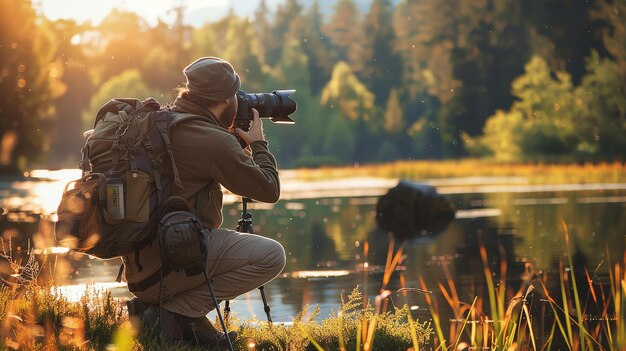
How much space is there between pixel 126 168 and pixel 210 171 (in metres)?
0.38

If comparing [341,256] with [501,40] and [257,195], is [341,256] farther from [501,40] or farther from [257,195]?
[501,40]

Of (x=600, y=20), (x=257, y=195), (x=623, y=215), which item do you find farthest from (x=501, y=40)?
(x=257, y=195)

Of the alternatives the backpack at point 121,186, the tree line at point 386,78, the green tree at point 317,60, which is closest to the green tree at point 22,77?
the tree line at point 386,78

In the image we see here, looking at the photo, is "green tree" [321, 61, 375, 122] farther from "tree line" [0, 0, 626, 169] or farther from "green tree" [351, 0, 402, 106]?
"green tree" [351, 0, 402, 106]

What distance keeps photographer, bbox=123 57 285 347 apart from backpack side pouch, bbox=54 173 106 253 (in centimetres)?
35

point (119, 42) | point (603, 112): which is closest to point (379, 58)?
point (119, 42)

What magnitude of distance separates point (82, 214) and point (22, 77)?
34000 millimetres

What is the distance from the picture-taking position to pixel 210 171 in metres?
5.57

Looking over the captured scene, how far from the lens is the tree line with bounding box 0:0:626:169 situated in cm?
4188

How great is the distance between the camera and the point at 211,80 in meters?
5.70

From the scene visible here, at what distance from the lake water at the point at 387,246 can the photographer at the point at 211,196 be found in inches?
36.2

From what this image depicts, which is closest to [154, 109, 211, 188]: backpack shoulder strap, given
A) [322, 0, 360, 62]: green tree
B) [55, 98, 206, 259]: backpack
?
[55, 98, 206, 259]: backpack

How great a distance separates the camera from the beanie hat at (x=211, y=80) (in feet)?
18.7

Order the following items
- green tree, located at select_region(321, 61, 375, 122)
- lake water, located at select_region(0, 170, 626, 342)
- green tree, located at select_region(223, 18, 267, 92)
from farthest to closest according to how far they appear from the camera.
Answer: green tree, located at select_region(223, 18, 267, 92) < green tree, located at select_region(321, 61, 375, 122) < lake water, located at select_region(0, 170, 626, 342)
